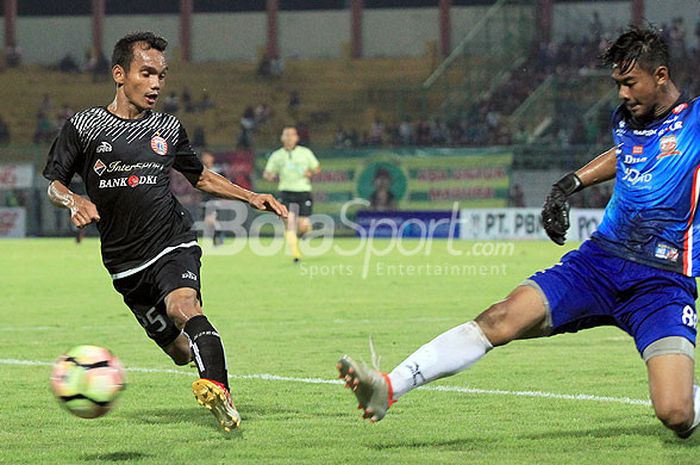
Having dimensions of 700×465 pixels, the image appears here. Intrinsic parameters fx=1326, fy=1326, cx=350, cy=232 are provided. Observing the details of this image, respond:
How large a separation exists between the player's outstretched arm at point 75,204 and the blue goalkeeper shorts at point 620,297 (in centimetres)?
224

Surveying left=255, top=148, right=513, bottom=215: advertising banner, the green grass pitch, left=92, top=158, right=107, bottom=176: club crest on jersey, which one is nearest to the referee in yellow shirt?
the green grass pitch

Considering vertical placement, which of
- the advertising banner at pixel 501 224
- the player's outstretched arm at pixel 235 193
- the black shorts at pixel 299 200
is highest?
the player's outstretched arm at pixel 235 193

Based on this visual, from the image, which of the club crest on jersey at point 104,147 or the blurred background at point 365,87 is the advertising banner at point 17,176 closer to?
the blurred background at point 365,87

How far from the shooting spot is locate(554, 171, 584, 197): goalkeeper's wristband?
6.65 m

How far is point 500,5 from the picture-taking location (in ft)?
145

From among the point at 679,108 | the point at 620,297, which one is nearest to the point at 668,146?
the point at 679,108

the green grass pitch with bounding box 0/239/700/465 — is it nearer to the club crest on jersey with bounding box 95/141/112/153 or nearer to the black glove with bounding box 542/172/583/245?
the black glove with bounding box 542/172/583/245

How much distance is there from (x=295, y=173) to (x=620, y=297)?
17074 millimetres

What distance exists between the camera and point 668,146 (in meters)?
6.25

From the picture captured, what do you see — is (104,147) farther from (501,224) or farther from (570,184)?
(501,224)

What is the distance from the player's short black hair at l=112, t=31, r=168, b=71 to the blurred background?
2454 cm

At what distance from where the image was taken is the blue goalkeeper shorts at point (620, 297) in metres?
6.20

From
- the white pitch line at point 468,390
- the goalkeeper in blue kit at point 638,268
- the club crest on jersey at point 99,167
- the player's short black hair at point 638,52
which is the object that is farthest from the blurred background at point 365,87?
the player's short black hair at point 638,52

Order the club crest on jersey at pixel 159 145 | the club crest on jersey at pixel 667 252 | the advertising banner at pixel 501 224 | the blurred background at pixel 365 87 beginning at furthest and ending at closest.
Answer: the blurred background at pixel 365 87, the advertising banner at pixel 501 224, the club crest on jersey at pixel 159 145, the club crest on jersey at pixel 667 252
